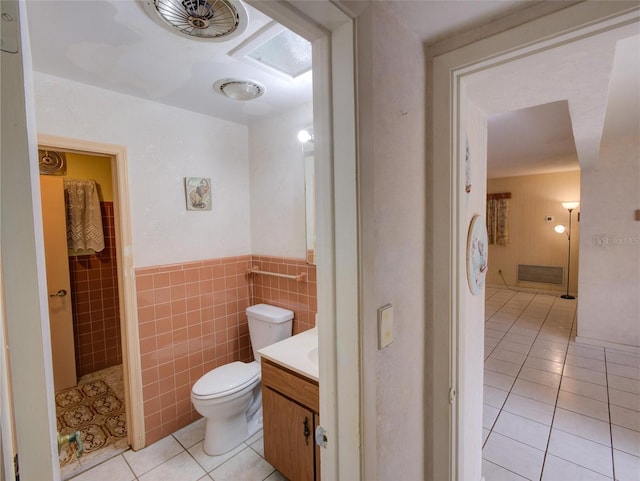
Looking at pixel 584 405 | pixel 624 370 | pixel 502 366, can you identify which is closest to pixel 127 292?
pixel 502 366

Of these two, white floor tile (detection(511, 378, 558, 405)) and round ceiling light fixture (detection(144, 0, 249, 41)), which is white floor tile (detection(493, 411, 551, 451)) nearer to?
white floor tile (detection(511, 378, 558, 405))

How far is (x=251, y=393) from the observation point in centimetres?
199

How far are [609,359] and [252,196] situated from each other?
3972 millimetres

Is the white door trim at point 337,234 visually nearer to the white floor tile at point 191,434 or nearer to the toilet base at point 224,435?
the toilet base at point 224,435

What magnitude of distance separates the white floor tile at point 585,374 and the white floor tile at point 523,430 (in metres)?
1.01

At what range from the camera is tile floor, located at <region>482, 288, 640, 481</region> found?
5.94ft

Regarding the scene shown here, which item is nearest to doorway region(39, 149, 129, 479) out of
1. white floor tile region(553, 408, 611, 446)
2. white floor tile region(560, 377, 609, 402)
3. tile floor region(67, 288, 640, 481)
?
tile floor region(67, 288, 640, 481)

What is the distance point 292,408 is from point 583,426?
2165mm

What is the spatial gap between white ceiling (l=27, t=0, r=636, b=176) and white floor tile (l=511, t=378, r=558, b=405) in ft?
6.91

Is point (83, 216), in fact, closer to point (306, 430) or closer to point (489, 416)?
point (306, 430)

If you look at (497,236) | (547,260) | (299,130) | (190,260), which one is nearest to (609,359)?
(547,260)

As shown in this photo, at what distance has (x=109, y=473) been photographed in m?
1.79

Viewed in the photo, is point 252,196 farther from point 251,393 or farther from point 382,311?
point 382,311

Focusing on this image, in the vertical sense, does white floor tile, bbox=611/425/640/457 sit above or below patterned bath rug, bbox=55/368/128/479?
below
